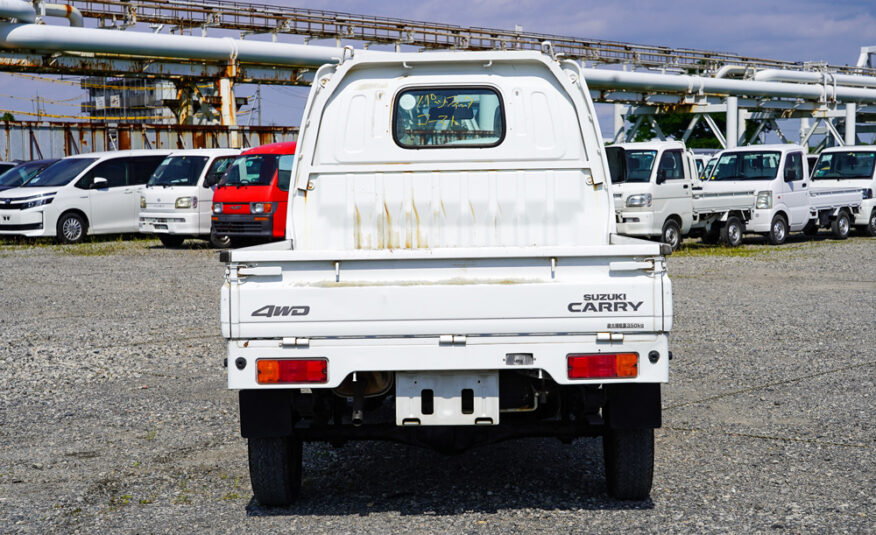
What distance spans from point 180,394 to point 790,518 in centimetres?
448

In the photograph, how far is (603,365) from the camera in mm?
4297

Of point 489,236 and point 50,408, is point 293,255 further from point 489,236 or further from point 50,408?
point 50,408

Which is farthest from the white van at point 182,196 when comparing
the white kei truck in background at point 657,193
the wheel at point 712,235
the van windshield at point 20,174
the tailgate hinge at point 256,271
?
the tailgate hinge at point 256,271

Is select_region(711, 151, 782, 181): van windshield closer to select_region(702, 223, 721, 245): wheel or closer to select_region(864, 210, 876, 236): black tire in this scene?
select_region(702, 223, 721, 245): wheel

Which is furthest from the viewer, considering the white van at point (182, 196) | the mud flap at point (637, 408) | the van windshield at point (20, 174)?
the van windshield at point (20, 174)

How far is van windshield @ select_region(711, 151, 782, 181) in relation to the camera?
21.0 meters

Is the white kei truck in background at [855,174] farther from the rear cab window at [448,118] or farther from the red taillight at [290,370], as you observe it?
the red taillight at [290,370]

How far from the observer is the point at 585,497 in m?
4.93

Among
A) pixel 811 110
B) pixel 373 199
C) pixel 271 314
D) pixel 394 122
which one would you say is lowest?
pixel 271 314

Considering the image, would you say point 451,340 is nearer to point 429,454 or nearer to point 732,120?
point 429,454

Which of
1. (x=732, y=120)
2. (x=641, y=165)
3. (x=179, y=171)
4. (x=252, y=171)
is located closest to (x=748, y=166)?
(x=641, y=165)

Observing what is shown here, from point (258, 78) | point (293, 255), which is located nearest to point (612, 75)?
point (258, 78)

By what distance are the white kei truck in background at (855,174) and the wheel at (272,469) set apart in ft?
69.4

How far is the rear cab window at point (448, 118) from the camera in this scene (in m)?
5.89
